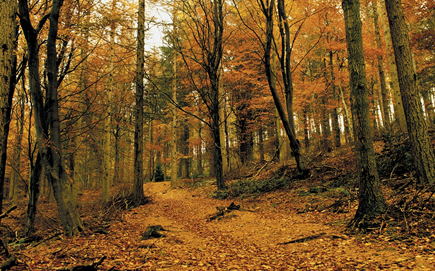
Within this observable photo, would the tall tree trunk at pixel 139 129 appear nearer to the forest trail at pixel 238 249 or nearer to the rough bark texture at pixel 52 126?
the forest trail at pixel 238 249

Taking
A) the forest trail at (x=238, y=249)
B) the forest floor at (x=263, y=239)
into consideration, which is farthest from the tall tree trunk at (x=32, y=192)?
the forest trail at (x=238, y=249)

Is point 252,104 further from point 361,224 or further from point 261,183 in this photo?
point 361,224

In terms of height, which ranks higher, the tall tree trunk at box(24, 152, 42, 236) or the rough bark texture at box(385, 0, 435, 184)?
the rough bark texture at box(385, 0, 435, 184)

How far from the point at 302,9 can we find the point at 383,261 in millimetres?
12183

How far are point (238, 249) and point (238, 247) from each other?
13cm

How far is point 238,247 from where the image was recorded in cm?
447

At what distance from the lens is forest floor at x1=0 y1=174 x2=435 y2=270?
321 cm

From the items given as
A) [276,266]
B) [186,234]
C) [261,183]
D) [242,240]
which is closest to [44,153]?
[186,234]

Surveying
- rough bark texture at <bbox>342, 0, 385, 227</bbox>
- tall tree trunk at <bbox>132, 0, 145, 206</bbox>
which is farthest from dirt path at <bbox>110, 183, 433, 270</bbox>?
tall tree trunk at <bbox>132, 0, 145, 206</bbox>

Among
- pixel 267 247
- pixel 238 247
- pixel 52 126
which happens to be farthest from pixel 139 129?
pixel 267 247

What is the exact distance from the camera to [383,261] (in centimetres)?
304

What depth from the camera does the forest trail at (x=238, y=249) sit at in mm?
3225

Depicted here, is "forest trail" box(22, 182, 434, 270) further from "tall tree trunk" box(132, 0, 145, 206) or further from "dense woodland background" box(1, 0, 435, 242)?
"tall tree trunk" box(132, 0, 145, 206)

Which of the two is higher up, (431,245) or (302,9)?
(302,9)
